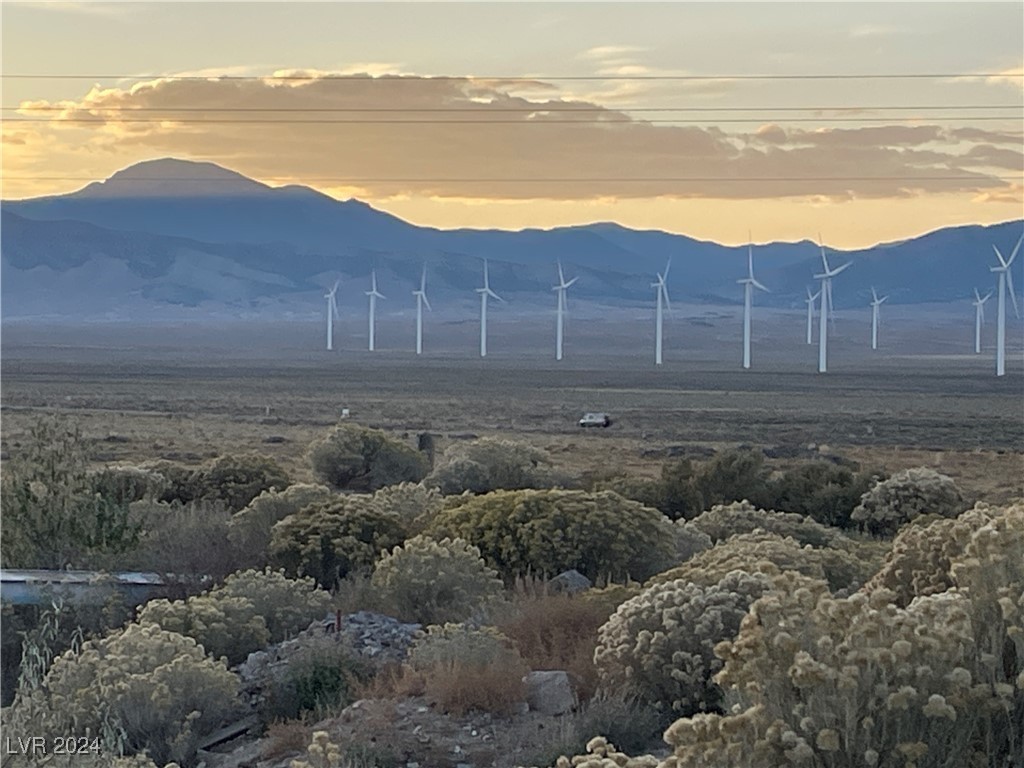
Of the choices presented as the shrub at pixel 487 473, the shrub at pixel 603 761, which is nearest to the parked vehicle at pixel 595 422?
the shrub at pixel 487 473

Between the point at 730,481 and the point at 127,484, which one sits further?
the point at 730,481

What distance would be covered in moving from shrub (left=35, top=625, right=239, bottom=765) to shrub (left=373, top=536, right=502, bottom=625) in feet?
9.52

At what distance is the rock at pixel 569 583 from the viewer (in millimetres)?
15239

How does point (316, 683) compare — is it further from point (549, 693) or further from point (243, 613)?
point (243, 613)

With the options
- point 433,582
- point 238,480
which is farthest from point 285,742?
point 238,480

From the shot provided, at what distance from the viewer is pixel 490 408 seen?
251 feet

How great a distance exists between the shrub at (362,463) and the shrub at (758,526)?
33.3ft

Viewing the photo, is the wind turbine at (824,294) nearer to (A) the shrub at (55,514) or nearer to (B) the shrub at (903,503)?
(B) the shrub at (903,503)

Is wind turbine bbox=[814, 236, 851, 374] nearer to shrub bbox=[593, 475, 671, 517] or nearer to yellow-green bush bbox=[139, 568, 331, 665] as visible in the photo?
shrub bbox=[593, 475, 671, 517]

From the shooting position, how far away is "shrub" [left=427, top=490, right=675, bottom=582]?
16531 millimetres

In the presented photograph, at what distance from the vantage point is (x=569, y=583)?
51.4 feet

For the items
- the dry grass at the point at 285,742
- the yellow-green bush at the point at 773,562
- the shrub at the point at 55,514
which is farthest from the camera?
the shrub at the point at 55,514

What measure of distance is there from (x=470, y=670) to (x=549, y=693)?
1.89 ft

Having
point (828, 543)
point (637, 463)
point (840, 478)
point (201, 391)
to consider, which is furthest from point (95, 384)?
point (828, 543)
